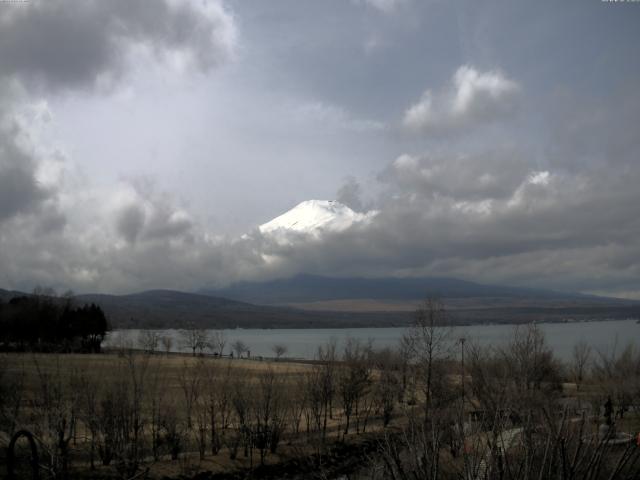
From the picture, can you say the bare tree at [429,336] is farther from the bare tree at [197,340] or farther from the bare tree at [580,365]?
the bare tree at [197,340]

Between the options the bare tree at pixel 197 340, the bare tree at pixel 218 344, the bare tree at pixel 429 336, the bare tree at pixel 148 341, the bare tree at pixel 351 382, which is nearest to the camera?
the bare tree at pixel 429 336

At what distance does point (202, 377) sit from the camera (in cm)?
3875

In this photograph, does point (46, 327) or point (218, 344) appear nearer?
point (46, 327)

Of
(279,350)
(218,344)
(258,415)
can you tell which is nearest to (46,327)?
(279,350)

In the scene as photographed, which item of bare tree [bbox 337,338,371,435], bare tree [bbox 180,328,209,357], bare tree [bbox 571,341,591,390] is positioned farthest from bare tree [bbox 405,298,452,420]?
bare tree [bbox 180,328,209,357]

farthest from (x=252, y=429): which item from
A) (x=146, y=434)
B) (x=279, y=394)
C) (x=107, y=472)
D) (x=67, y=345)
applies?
(x=67, y=345)

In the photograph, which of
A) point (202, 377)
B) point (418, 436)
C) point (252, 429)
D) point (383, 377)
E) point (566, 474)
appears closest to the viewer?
point (566, 474)

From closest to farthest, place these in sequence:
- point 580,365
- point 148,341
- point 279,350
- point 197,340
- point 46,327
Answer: point 580,365 → point 46,327 → point 148,341 → point 279,350 → point 197,340

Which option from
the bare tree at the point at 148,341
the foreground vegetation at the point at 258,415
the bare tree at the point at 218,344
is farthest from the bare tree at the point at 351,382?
the bare tree at the point at 218,344

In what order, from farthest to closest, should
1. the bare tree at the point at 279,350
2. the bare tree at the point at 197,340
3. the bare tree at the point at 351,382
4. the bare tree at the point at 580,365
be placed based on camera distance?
the bare tree at the point at 197,340 < the bare tree at the point at 279,350 < the bare tree at the point at 580,365 < the bare tree at the point at 351,382

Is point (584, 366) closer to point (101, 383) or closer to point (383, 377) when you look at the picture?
point (383, 377)

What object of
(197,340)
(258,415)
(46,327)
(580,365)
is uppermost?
(46,327)

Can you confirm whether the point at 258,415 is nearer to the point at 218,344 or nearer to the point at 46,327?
the point at 46,327

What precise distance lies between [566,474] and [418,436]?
234 cm
